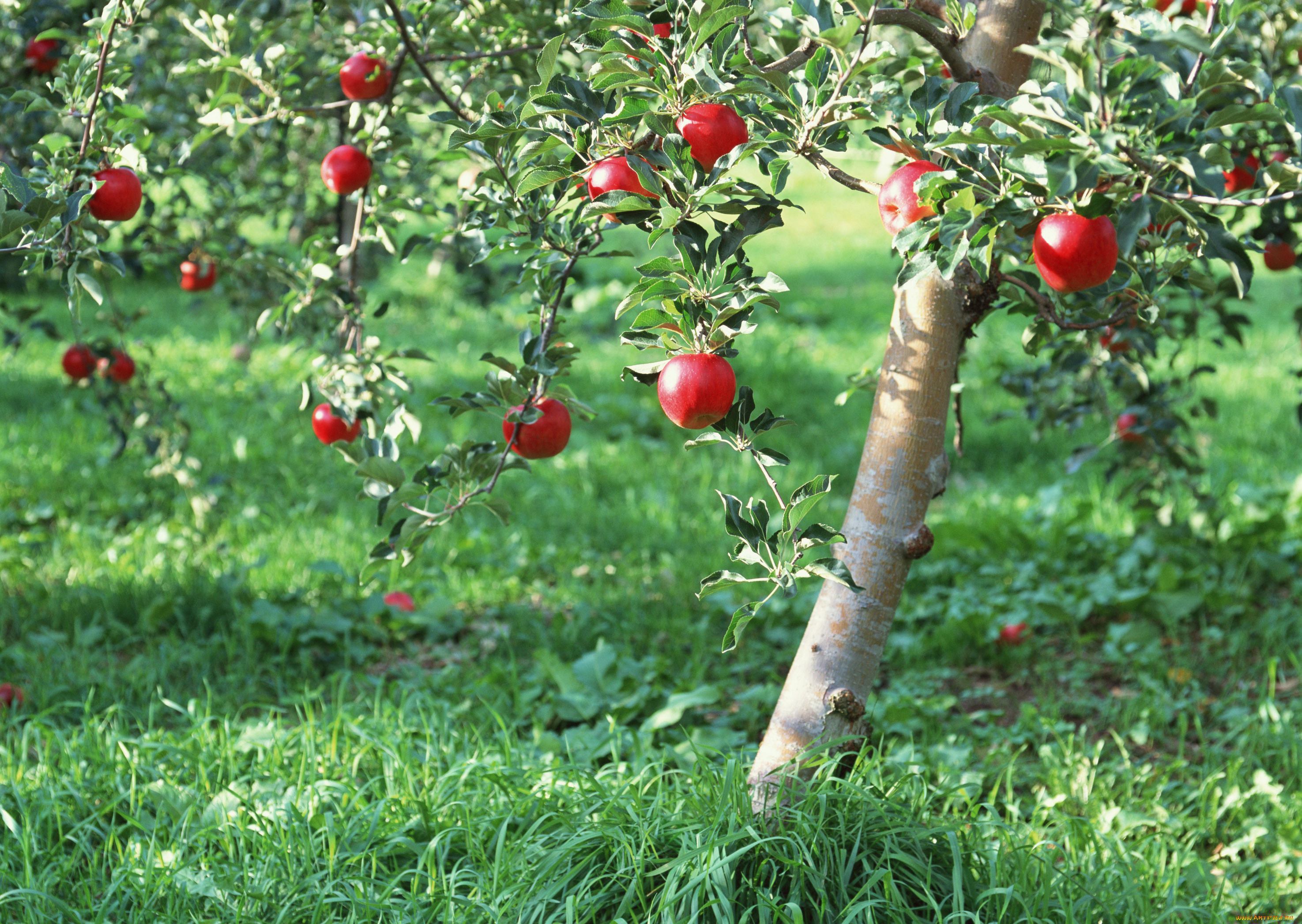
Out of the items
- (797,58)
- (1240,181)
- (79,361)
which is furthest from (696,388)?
(79,361)

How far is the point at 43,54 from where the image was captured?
284 cm

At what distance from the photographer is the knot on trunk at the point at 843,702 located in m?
1.69

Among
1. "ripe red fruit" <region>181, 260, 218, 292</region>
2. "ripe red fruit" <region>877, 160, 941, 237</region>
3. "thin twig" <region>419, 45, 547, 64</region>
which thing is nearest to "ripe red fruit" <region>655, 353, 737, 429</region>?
"ripe red fruit" <region>877, 160, 941, 237</region>

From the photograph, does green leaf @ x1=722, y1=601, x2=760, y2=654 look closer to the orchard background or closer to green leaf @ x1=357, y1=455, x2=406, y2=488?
the orchard background

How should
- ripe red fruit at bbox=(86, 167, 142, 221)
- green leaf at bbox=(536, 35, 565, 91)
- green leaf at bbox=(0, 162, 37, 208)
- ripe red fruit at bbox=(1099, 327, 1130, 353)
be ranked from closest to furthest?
green leaf at bbox=(536, 35, 565, 91)
green leaf at bbox=(0, 162, 37, 208)
ripe red fruit at bbox=(86, 167, 142, 221)
ripe red fruit at bbox=(1099, 327, 1130, 353)

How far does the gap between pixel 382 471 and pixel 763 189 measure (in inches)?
30.2

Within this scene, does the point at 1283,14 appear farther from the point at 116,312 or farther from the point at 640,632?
the point at 116,312

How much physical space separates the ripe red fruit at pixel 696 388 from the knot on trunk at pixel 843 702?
2.08 ft

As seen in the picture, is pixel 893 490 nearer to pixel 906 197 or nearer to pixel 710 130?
pixel 906 197

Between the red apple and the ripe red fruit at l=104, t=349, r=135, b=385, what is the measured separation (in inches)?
93.2

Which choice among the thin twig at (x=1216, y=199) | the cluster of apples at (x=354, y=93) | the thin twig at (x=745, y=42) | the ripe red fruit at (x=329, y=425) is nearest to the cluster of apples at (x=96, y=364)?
the ripe red fruit at (x=329, y=425)

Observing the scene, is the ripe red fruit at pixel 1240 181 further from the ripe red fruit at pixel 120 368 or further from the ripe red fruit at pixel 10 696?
the ripe red fruit at pixel 120 368

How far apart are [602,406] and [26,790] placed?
3363 mm

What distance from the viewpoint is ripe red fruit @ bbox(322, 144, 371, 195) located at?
6.42ft
